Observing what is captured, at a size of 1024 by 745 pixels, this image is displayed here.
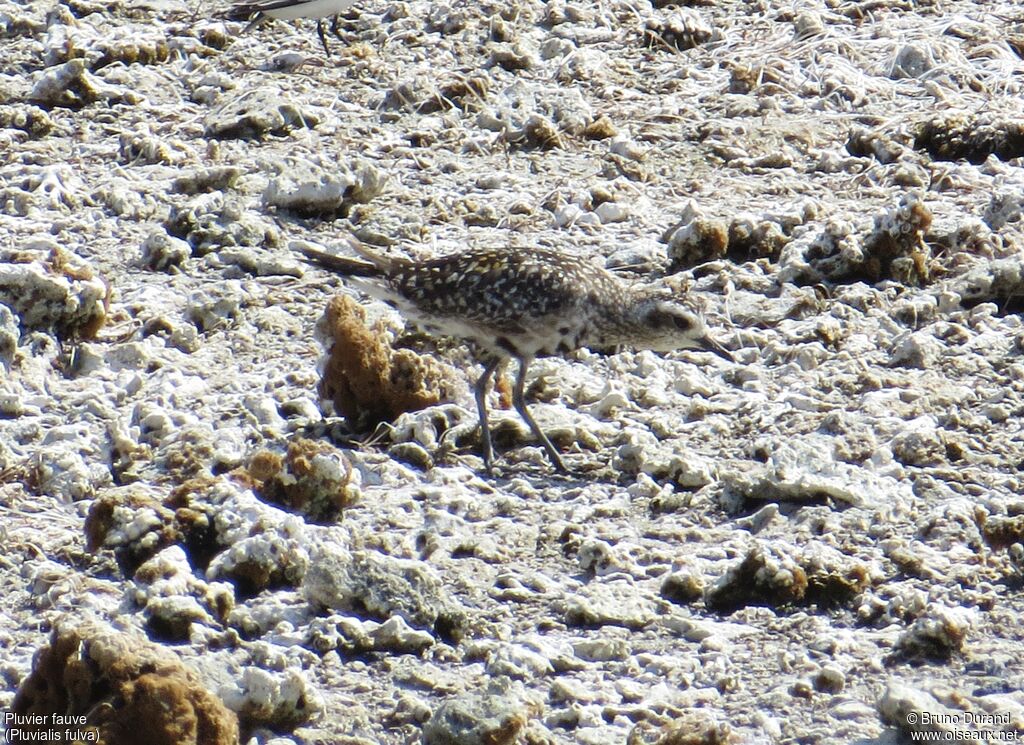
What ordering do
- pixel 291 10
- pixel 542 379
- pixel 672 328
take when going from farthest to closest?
pixel 291 10 < pixel 542 379 < pixel 672 328

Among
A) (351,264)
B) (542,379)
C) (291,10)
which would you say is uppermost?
(351,264)

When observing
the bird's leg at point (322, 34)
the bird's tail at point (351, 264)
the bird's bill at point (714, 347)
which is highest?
the bird's tail at point (351, 264)

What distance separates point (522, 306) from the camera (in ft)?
22.1

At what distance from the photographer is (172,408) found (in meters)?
6.80

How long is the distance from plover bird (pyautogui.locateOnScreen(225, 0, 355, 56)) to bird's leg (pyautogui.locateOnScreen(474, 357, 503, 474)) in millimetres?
3782

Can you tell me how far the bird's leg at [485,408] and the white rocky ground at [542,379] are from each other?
12 cm

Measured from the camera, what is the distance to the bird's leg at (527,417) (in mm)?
6512

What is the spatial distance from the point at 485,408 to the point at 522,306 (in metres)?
0.42

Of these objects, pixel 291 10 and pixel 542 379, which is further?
pixel 291 10

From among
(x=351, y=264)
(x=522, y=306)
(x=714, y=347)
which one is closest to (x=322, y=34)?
(x=351, y=264)

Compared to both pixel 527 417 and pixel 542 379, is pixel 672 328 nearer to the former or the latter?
pixel 542 379

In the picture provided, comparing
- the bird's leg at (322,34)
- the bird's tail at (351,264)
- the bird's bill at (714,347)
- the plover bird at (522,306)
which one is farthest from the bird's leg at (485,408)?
the bird's leg at (322,34)

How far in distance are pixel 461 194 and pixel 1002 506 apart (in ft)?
11.8

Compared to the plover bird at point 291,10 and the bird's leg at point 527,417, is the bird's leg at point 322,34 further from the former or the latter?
the bird's leg at point 527,417
